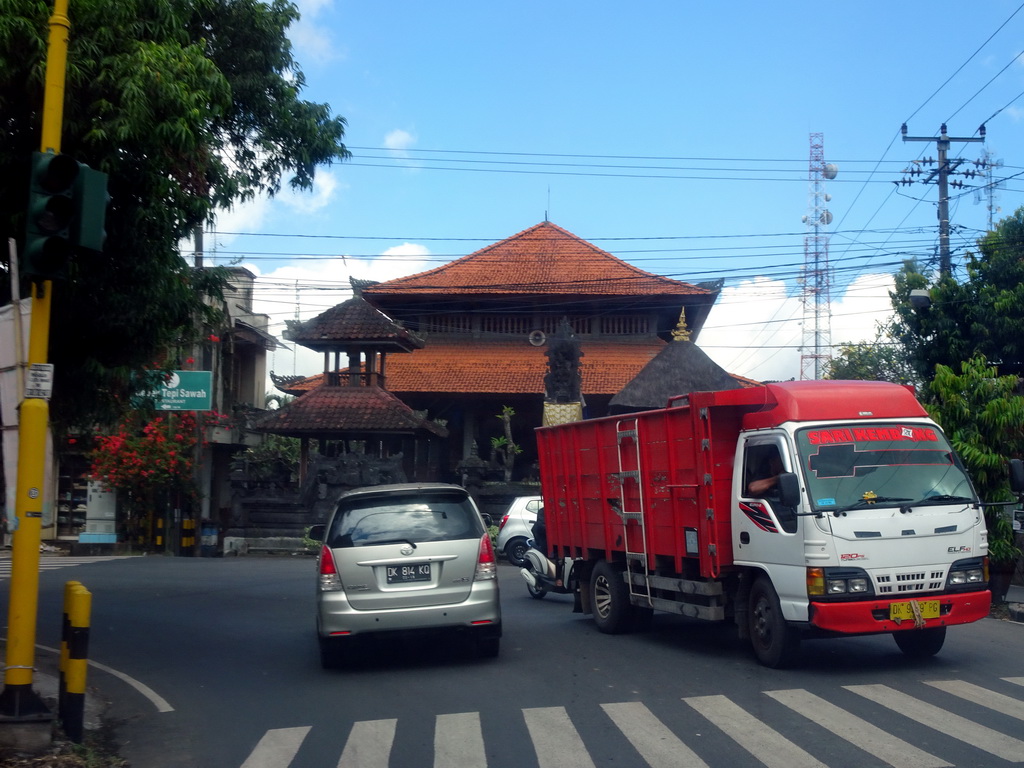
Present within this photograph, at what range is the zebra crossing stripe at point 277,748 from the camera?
679cm

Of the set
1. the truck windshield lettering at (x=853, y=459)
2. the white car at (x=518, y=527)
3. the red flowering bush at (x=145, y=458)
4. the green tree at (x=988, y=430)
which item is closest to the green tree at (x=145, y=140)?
the truck windshield lettering at (x=853, y=459)

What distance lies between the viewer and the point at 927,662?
31.0ft

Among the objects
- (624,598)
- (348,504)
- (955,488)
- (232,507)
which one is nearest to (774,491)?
(955,488)

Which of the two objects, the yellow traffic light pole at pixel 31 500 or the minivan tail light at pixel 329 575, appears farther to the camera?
the minivan tail light at pixel 329 575

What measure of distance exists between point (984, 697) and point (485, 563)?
4437 millimetres

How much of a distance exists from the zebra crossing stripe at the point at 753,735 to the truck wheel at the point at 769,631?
1.12 metres

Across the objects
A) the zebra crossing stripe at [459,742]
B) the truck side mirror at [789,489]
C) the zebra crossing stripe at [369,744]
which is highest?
the truck side mirror at [789,489]

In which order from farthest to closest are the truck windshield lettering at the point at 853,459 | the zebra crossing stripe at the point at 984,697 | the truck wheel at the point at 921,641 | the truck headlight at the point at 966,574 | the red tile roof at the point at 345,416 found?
1. the red tile roof at the point at 345,416
2. the truck wheel at the point at 921,641
3. the truck windshield lettering at the point at 853,459
4. the truck headlight at the point at 966,574
5. the zebra crossing stripe at the point at 984,697

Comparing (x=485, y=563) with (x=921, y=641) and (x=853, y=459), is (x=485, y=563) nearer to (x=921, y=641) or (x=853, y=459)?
(x=853, y=459)

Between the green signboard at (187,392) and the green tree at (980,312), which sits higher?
the green tree at (980,312)

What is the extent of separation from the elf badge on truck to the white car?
32.8 feet

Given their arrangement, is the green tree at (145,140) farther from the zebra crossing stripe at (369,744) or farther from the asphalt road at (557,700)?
the zebra crossing stripe at (369,744)

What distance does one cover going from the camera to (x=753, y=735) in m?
6.98

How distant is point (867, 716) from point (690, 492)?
3249 millimetres
